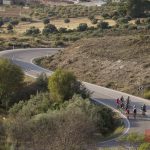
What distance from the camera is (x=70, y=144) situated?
24453 mm

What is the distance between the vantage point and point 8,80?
42156 mm

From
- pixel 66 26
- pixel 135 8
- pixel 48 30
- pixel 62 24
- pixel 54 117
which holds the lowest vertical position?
pixel 62 24

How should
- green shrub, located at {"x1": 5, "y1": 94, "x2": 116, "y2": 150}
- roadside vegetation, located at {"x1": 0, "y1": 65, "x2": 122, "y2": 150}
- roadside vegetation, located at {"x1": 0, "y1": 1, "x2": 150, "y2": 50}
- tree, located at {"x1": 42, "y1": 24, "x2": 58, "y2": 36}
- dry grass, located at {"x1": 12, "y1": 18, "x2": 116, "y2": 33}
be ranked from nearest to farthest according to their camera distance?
green shrub, located at {"x1": 5, "y1": 94, "x2": 116, "y2": 150}, roadside vegetation, located at {"x1": 0, "y1": 65, "x2": 122, "y2": 150}, roadside vegetation, located at {"x1": 0, "y1": 1, "x2": 150, "y2": 50}, tree, located at {"x1": 42, "y1": 24, "x2": 58, "y2": 36}, dry grass, located at {"x1": 12, "y1": 18, "x2": 116, "y2": 33}

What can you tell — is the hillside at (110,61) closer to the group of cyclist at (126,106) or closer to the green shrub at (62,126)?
the group of cyclist at (126,106)

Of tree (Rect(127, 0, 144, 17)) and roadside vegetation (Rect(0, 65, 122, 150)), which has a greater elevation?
tree (Rect(127, 0, 144, 17))

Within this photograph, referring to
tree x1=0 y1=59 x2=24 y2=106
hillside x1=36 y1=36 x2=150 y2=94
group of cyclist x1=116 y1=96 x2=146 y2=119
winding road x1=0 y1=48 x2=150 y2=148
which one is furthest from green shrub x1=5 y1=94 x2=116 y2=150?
hillside x1=36 y1=36 x2=150 y2=94

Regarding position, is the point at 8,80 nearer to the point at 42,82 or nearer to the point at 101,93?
the point at 42,82

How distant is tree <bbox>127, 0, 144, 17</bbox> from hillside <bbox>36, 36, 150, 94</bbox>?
3944 cm

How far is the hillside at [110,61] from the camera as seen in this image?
45781mm

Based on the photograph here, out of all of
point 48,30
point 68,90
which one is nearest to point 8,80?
point 68,90

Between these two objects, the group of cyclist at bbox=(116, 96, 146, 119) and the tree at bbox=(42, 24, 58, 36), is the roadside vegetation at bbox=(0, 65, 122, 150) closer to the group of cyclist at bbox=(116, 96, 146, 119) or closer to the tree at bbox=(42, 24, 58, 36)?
the group of cyclist at bbox=(116, 96, 146, 119)

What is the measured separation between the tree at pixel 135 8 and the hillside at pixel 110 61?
3944 centimetres

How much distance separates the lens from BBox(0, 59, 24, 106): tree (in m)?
41.5

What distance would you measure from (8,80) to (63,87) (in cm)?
599
